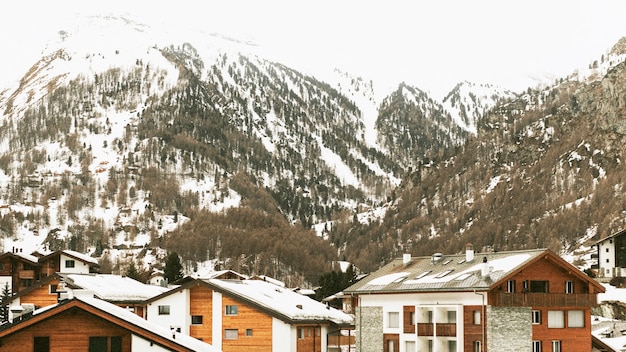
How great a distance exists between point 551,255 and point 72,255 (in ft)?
247

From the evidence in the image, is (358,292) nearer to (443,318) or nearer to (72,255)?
(443,318)

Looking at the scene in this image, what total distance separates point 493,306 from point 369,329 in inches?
494

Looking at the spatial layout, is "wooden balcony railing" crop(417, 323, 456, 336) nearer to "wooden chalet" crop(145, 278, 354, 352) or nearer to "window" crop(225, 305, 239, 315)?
"wooden chalet" crop(145, 278, 354, 352)

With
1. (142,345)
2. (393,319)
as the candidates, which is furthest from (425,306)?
(142,345)

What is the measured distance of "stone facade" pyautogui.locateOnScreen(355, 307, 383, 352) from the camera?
247 ft

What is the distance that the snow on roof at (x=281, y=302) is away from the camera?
237 ft

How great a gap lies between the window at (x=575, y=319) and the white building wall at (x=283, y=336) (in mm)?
17598

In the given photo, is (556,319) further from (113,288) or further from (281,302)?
(113,288)

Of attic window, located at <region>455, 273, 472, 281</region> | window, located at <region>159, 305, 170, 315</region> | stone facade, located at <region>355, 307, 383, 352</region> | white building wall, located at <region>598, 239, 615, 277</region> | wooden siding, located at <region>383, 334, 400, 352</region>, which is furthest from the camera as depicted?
white building wall, located at <region>598, 239, 615, 277</region>

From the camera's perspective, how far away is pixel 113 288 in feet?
291

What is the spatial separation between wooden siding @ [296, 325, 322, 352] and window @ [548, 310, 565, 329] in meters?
16.1

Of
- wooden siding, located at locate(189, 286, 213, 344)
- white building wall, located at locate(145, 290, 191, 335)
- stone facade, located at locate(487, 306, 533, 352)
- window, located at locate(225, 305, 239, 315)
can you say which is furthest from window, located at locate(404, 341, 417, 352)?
white building wall, located at locate(145, 290, 191, 335)

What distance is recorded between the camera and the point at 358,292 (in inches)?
3054

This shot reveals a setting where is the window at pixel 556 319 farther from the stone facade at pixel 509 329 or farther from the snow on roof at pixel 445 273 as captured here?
the snow on roof at pixel 445 273
